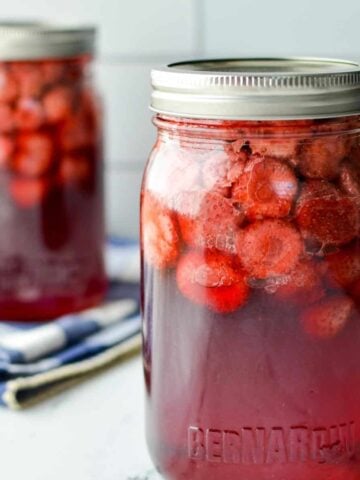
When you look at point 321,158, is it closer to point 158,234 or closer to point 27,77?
point 158,234

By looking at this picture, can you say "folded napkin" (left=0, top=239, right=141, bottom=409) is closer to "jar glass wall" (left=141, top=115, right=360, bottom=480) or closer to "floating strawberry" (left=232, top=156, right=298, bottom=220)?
"jar glass wall" (left=141, top=115, right=360, bottom=480)

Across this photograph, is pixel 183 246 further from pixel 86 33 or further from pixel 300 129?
pixel 86 33

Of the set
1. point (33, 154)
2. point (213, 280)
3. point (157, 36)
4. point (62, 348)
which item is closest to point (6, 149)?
point (33, 154)

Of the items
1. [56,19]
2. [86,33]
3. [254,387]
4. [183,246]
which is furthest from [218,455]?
[56,19]

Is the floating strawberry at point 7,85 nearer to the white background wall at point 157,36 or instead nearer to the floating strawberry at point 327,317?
the white background wall at point 157,36

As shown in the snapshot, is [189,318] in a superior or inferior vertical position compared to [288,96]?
inferior

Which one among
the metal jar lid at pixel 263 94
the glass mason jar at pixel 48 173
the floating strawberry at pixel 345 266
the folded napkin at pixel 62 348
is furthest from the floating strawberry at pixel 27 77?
Result: the floating strawberry at pixel 345 266

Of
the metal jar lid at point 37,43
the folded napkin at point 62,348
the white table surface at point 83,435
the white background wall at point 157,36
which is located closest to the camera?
the white table surface at point 83,435
